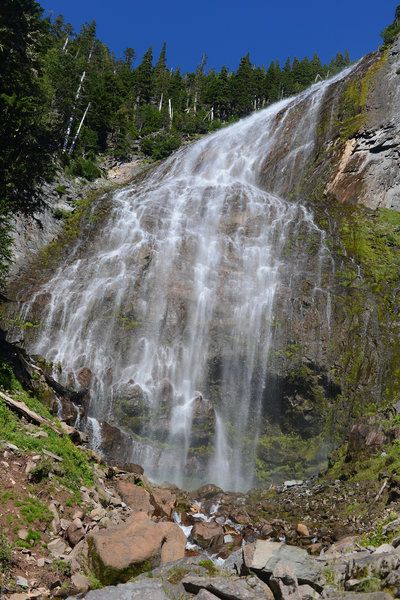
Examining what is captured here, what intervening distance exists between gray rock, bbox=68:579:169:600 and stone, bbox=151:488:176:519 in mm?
5989

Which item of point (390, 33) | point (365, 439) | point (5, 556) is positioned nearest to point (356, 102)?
point (390, 33)

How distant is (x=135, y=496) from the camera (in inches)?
533

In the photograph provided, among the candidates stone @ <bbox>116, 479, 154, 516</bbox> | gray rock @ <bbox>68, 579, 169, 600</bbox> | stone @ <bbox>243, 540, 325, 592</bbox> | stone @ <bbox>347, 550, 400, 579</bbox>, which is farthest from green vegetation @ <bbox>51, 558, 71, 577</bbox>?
stone @ <bbox>347, 550, 400, 579</bbox>

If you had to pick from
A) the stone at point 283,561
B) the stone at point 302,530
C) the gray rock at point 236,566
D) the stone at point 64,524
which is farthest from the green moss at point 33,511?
the stone at point 302,530

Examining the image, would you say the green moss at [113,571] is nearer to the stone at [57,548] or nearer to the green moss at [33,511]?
the stone at [57,548]

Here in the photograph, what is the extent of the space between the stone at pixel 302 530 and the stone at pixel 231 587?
6.86m

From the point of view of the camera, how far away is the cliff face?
24.5 meters

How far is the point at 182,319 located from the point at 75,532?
18.5 metres

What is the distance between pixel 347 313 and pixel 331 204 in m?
13.0

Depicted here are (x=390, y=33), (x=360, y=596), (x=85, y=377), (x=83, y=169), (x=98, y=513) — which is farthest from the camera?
(x=390, y=33)

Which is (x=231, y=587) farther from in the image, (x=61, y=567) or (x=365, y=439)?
(x=365, y=439)

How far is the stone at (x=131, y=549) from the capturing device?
8617 millimetres

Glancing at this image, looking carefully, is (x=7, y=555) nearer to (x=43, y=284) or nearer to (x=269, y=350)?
(x=269, y=350)

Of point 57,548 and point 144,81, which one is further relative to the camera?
point 144,81
